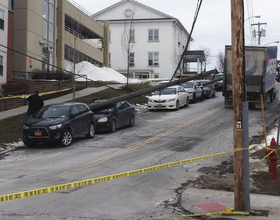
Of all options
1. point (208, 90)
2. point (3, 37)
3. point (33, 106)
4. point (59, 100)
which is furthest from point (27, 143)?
point (208, 90)

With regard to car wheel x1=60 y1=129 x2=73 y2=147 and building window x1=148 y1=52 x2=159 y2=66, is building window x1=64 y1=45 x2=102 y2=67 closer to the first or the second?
building window x1=148 y1=52 x2=159 y2=66

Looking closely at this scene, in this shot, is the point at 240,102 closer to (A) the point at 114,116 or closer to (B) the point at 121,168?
(B) the point at 121,168

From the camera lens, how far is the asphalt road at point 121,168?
817 cm

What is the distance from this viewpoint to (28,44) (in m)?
33.2

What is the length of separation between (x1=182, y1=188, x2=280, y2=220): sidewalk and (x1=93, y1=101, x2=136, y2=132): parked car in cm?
1017

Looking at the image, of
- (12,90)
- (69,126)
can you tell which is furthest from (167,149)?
(12,90)

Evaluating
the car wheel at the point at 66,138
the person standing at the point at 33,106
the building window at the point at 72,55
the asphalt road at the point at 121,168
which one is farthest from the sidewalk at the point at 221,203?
the building window at the point at 72,55

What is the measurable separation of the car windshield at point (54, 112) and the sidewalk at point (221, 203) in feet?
28.3

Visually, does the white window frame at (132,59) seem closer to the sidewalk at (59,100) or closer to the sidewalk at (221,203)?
the sidewalk at (59,100)

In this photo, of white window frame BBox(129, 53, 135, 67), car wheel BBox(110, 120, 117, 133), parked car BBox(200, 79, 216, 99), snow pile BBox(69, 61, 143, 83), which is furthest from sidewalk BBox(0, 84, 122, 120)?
white window frame BBox(129, 53, 135, 67)

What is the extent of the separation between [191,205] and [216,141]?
8.36m

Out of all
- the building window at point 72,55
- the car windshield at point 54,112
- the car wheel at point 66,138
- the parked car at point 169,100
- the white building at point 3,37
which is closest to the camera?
the car wheel at point 66,138

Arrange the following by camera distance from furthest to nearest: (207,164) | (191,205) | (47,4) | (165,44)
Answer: (165,44), (47,4), (207,164), (191,205)

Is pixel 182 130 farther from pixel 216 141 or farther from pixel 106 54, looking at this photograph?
pixel 106 54
